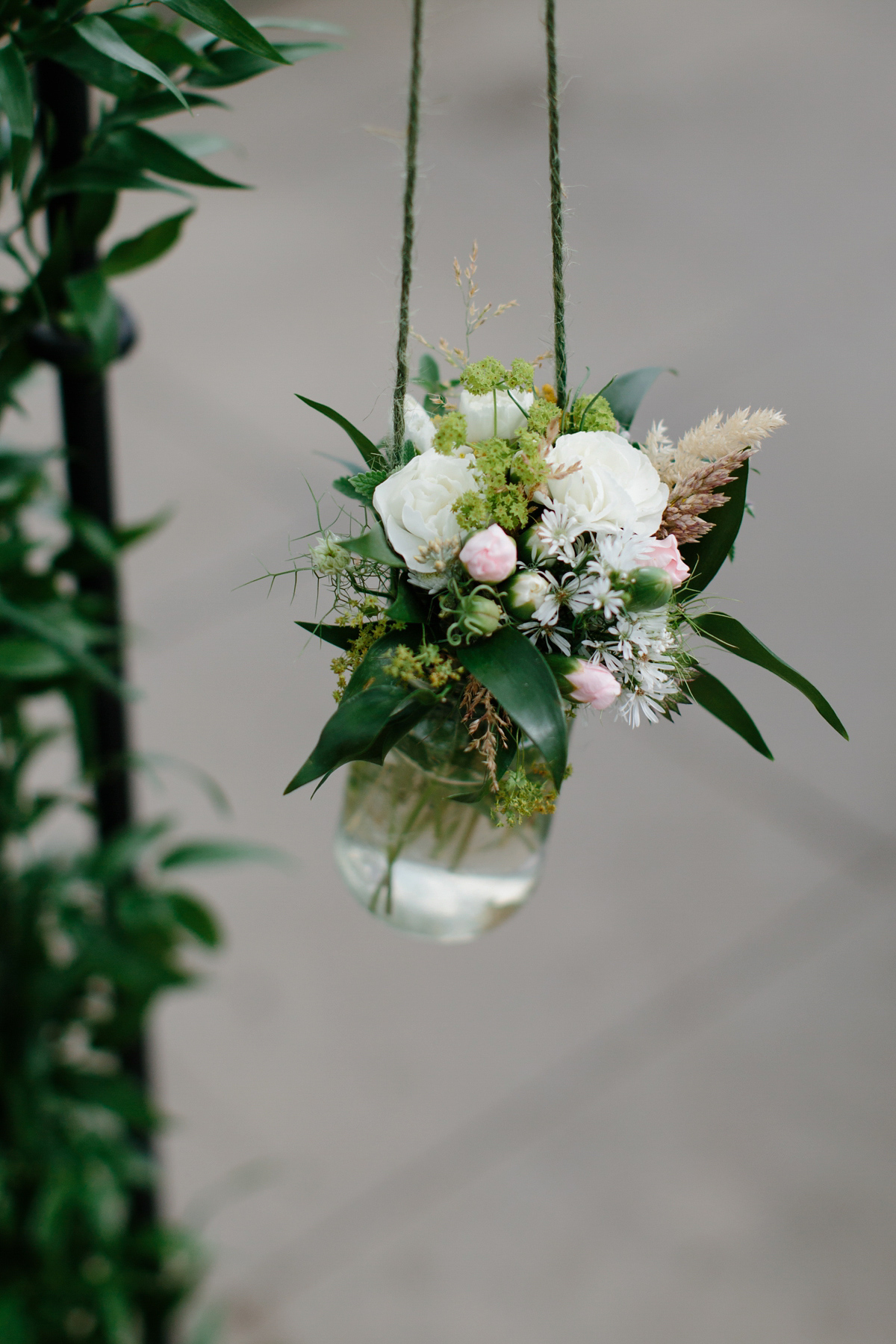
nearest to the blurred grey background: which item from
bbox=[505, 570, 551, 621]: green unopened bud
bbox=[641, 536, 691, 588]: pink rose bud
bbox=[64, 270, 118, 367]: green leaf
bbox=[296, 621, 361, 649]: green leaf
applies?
bbox=[641, 536, 691, 588]: pink rose bud

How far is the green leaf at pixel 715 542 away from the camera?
0.94 metres

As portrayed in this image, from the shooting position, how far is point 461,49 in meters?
6.52

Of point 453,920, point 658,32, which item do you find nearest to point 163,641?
point 453,920

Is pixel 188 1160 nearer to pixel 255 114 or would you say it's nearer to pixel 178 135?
pixel 178 135

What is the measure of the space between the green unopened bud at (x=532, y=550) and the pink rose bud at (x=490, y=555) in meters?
0.04

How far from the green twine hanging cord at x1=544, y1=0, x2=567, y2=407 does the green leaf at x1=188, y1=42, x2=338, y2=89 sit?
412 mm

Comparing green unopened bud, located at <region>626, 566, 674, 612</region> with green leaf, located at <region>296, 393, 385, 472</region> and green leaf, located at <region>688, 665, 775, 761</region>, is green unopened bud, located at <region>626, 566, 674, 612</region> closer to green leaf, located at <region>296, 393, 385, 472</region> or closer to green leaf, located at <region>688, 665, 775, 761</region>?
green leaf, located at <region>688, 665, 775, 761</region>

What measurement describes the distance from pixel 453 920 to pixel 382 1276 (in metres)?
1.08

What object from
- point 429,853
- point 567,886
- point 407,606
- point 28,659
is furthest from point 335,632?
point 567,886

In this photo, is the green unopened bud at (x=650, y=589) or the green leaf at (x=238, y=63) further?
the green leaf at (x=238, y=63)

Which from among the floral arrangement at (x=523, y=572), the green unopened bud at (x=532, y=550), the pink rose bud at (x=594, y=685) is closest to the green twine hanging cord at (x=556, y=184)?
the floral arrangement at (x=523, y=572)

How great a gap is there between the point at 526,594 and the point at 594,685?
88mm

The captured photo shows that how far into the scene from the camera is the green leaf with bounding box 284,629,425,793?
35.8 inches

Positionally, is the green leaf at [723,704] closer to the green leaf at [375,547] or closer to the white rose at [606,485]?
the white rose at [606,485]
